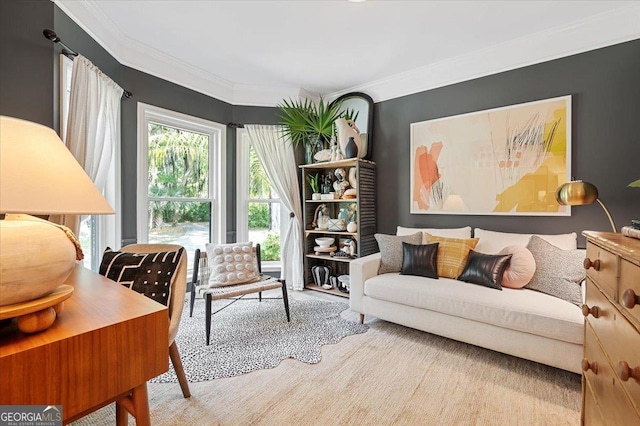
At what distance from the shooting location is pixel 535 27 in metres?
2.51

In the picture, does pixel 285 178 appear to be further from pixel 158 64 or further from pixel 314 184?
pixel 158 64

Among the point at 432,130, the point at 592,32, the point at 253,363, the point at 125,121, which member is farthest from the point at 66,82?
the point at 592,32

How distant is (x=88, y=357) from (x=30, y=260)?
0.26m

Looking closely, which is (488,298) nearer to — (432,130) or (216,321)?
(432,130)

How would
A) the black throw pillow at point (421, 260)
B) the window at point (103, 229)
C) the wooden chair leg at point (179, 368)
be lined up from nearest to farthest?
the wooden chair leg at point (179, 368) < the window at point (103, 229) < the black throw pillow at point (421, 260)

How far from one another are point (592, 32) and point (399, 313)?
9.33ft

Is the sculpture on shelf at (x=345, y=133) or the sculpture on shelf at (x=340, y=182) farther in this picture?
the sculpture on shelf at (x=340, y=182)

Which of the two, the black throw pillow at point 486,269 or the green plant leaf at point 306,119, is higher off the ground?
the green plant leaf at point 306,119

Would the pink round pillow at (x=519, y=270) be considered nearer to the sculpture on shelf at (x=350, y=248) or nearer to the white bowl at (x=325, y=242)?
the sculpture on shelf at (x=350, y=248)

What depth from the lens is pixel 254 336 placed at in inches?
96.2

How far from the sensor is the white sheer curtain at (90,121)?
205 centimetres

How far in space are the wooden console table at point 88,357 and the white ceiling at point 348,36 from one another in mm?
2312

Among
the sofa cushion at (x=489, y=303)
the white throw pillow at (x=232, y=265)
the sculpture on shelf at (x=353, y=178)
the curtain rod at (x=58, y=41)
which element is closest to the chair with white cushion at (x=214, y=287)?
the white throw pillow at (x=232, y=265)

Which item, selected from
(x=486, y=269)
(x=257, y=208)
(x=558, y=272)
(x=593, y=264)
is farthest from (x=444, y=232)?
(x=257, y=208)
